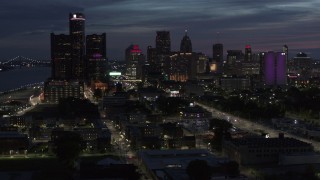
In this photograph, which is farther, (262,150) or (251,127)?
(251,127)

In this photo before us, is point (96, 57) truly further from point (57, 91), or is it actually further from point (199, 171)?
point (199, 171)

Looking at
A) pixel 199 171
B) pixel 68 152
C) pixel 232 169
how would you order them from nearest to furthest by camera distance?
pixel 199 171 < pixel 232 169 < pixel 68 152

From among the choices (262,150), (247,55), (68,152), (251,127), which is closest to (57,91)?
(251,127)

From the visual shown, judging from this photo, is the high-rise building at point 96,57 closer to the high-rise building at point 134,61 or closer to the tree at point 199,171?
the high-rise building at point 134,61

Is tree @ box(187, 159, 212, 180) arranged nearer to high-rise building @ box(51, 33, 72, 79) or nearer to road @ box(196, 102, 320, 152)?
road @ box(196, 102, 320, 152)

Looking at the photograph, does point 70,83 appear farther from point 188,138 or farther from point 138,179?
point 138,179

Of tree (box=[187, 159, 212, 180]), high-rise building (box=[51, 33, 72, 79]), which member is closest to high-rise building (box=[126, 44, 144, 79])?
high-rise building (box=[51, 33, 72, 79])

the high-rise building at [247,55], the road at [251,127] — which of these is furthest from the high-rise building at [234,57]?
the road at [251,127]

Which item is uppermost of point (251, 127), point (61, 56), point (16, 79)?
point (61, 56)
